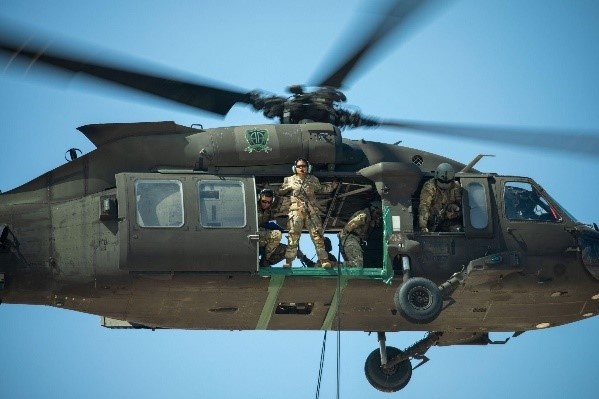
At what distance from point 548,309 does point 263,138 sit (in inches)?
191

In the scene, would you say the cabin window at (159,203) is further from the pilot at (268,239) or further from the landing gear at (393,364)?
the landing gear at (393,364)

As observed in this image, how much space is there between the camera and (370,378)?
2478 cm

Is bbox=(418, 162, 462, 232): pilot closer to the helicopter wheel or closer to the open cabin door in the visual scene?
the helicopter wheel

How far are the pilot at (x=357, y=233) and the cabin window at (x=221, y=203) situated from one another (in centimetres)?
166

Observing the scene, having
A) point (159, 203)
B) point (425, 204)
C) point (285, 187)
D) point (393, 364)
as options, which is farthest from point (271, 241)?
point (393, 364)

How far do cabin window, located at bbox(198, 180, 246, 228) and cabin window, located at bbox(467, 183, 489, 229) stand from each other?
10.9 feet

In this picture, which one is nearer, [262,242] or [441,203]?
[262,242]

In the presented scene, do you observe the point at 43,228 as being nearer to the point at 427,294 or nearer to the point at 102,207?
the point at 102,207

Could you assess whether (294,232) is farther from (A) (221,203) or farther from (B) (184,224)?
(B) (184,224)

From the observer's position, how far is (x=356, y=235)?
2339cm

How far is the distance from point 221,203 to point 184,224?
635 mm

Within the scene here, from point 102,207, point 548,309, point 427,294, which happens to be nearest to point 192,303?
point 102,207

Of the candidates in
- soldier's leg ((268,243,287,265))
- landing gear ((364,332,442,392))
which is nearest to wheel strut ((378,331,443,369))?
landing gear ((364,332,442,392))

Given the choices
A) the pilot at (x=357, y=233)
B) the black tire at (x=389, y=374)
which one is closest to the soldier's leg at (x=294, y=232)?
the pilot at (x=357, y=233)
